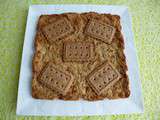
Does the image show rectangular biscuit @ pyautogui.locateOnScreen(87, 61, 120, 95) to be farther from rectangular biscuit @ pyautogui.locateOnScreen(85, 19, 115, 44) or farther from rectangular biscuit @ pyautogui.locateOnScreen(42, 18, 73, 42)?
rectangular biscuit @ pyautogui.locateOnScreen(42, 18, 73, 42)

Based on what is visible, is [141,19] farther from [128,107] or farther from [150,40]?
[128,107]

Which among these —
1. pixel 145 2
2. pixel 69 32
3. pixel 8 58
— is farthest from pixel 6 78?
pixel 145 2

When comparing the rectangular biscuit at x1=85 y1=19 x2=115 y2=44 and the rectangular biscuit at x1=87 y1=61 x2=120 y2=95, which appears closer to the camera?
the rectangular biscuit at x1=87 y1=61 x2=120 y2=95

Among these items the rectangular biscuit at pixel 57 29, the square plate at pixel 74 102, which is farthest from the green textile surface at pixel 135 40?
the rectangular biscuit at pixel 57 29

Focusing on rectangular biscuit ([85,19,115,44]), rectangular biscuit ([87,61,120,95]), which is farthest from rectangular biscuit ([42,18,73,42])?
rectangular biscuit ([87,61,120,95])

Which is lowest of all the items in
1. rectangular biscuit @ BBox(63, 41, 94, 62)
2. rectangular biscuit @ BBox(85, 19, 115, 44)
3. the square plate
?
the square plate

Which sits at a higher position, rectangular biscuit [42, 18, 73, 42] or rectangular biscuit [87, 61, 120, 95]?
rectangular biscuit [42, 18, 73, 42]
